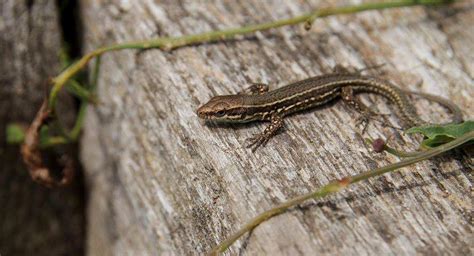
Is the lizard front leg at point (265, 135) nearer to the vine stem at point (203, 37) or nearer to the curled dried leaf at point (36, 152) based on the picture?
the vine stem at point (203, 37)

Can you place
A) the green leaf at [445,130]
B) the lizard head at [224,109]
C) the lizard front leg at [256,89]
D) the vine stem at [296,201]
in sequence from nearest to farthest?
the vine stem at [296,201]
the green leaf at [445,130]
the lizard head at [224,109]
the lizard front leg at [256,89]

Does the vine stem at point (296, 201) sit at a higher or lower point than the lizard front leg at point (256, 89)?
lower

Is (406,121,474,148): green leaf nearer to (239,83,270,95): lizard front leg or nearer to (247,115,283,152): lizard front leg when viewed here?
(247,115,283,152): lizard front leg

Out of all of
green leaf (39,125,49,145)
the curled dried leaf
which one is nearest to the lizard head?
the curled dried leaf

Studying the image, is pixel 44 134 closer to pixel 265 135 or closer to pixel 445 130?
pixel 265 135

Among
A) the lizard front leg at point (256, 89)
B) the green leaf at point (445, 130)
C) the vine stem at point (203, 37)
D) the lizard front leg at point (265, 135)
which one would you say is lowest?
the green leaf at point (445, 130)

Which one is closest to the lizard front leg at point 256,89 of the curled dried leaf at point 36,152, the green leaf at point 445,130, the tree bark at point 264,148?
the tree bark at point 264,148

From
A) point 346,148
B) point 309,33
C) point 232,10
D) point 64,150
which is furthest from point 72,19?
point 346,148
